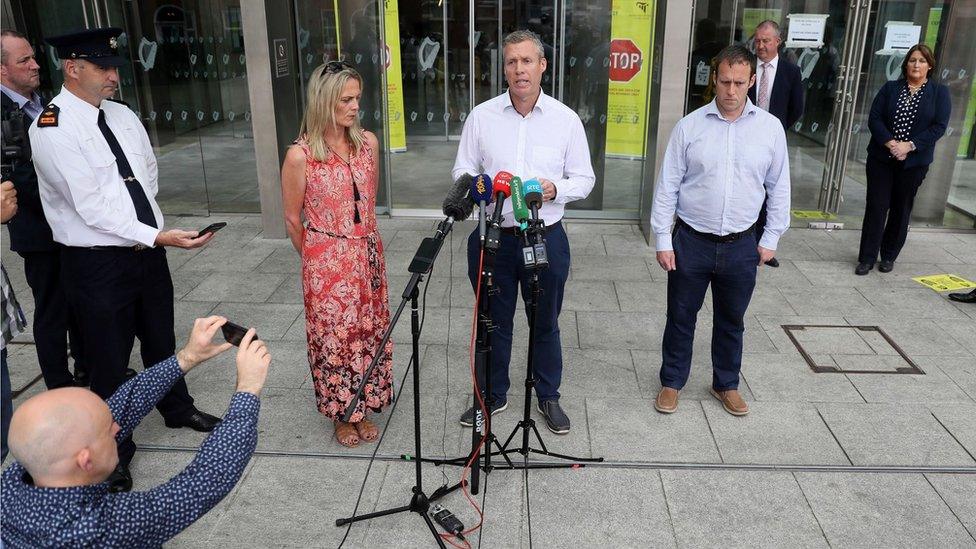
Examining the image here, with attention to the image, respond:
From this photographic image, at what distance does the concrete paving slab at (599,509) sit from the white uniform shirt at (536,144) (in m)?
1.24

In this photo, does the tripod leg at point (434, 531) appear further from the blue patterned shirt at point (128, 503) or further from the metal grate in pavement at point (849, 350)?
the metal grate in pavement at point (849, 350)

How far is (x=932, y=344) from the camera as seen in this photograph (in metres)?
4.74

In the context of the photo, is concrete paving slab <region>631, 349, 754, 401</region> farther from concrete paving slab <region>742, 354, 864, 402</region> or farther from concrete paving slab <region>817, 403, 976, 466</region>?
concrete paving slab <region>817, 403, 976, 466</region>

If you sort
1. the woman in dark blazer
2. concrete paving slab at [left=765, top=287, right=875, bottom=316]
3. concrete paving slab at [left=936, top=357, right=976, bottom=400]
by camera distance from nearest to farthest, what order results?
1. concrete paving slab at [left=936, top=357, right=976, bottom=400]
2. concrete paving slab at [left=765, top=287, right=875, bottom=316]
3. the woman in dark blazer

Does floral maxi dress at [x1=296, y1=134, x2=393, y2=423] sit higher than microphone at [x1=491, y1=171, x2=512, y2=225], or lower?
lower

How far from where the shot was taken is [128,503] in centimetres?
164

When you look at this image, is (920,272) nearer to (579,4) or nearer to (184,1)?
(579,4)

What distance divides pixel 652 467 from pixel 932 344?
2.56 meters

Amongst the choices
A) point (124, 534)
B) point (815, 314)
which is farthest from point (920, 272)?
point (124, 534)

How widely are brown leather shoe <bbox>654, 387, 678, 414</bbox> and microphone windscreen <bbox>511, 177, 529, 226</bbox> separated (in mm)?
1728

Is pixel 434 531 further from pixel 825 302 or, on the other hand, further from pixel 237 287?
pixel 825 302

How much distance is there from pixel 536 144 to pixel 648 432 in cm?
162

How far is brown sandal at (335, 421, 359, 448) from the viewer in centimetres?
361

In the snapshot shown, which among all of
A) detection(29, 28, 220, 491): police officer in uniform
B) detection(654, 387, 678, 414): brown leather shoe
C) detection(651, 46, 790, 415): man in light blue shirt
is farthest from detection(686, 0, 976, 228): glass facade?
detection(29, 28, 220, 491): police officer in uniform
